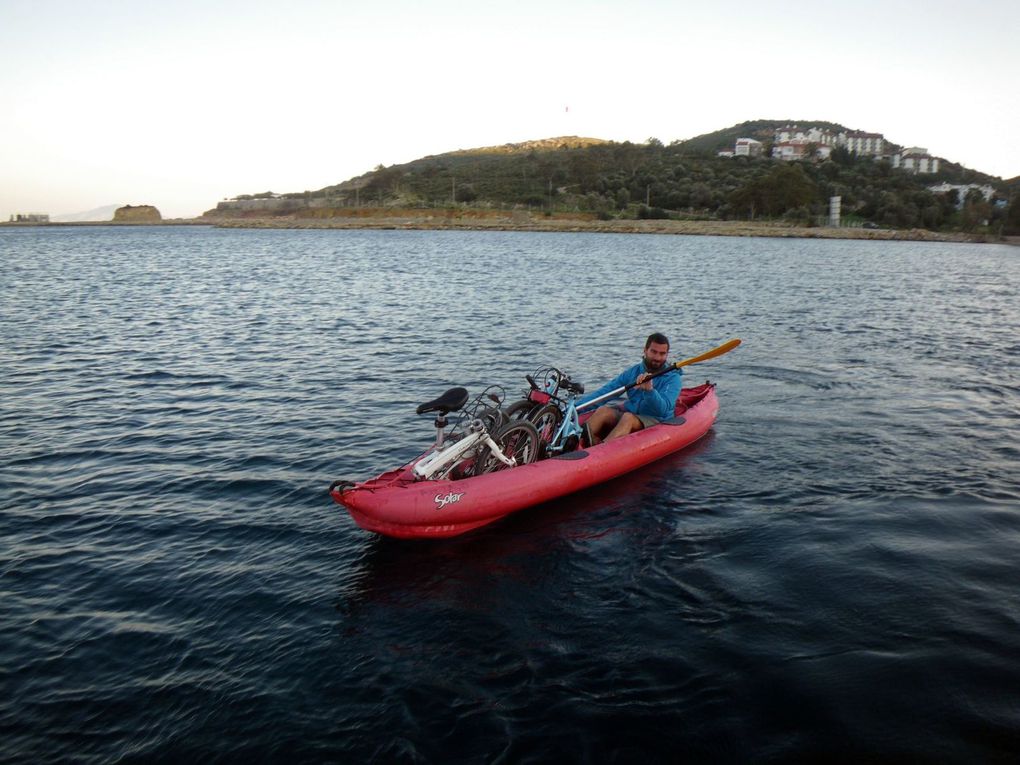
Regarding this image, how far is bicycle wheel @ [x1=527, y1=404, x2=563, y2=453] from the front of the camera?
30.0ft

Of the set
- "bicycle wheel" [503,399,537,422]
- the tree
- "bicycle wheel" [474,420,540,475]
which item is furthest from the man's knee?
the tree

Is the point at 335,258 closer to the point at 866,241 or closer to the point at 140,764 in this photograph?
the point at 140,764

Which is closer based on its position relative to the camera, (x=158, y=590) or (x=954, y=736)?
(x=954, y=736)

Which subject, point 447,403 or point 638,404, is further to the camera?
point 638,404

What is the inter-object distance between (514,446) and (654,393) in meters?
2.41

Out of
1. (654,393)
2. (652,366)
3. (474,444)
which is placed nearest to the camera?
(474,444)

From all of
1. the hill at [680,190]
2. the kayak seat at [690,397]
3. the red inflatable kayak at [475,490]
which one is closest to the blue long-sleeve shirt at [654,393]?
the red inflatable kayak at [475,490]

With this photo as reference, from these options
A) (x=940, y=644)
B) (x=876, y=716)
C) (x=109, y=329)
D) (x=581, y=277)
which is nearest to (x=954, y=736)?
(x=876, y=716)

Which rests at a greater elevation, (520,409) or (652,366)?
(652,366)

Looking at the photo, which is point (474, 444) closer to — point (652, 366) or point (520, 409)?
point (520, 409)

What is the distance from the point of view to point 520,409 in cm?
921

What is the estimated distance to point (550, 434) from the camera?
929 cm

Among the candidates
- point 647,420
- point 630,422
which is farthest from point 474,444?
point 647,420

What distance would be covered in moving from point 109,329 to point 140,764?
62.8 feet
